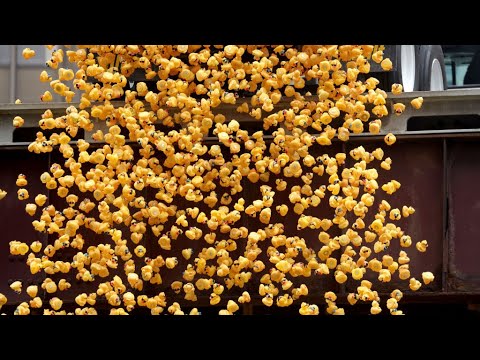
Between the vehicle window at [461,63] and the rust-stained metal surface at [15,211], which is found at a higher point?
the vehicle window at [461,63]

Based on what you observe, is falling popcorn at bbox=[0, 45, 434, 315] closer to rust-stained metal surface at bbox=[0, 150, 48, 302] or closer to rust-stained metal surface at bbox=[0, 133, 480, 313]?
rust-stained metal surface at bbox=[0, 133, 480, 313]

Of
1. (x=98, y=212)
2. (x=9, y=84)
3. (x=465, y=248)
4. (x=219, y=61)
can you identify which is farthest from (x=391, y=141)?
(x=9, y=84)

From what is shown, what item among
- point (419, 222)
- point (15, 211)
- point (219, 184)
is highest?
point (219, 184)

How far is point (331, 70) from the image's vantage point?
27.5ft

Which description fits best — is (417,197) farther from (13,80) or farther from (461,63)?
(461,63)

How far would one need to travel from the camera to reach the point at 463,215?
337 inches

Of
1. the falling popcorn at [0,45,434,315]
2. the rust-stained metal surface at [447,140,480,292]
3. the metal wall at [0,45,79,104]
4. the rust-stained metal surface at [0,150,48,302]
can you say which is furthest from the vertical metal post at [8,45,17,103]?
the rust-stained metal surface at [447,140,480,292]

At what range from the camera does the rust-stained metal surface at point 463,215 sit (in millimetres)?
8523

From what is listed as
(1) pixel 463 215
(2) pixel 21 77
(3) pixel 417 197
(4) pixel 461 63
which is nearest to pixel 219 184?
(3) pixel 417 197

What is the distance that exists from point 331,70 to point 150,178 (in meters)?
2.16

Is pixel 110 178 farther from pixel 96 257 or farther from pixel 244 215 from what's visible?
pixel 244 215

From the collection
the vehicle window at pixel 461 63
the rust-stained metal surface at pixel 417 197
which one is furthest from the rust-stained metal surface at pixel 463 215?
the vehicle window at pixel 461 63

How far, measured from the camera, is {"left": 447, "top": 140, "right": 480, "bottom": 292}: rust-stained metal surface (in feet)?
28.0

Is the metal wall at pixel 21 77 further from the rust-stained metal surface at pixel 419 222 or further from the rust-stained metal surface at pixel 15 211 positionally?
the rust-stained metal surface at pixel 419 222
